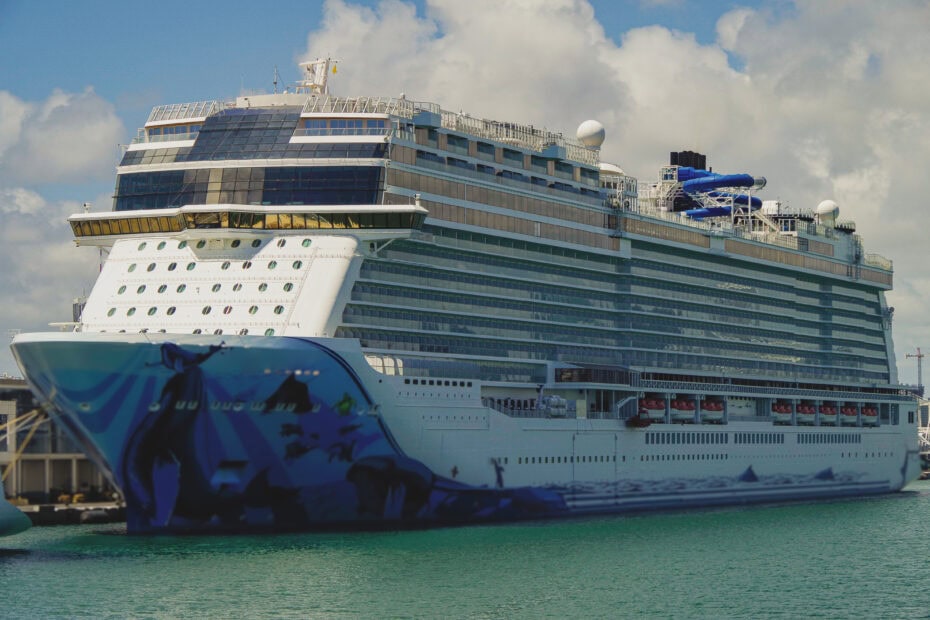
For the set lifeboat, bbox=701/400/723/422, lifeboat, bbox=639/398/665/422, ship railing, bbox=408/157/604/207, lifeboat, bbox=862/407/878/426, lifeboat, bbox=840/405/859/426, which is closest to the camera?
ship railing, bbox=408/157/604/207

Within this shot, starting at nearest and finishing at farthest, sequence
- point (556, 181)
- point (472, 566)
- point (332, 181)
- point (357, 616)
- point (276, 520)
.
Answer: point (357, 616), point (472, 566), point (276, 520), point (332, 181), point (556, 181)

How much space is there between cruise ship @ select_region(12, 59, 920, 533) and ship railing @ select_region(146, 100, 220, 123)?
0.12 meters

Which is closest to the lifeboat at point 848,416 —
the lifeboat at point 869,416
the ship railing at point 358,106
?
the lifeboat at point 869,416

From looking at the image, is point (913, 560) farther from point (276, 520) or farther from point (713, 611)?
point (276, 520)

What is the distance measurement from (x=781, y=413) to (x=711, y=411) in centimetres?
623

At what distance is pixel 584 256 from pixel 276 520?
18.6 metres

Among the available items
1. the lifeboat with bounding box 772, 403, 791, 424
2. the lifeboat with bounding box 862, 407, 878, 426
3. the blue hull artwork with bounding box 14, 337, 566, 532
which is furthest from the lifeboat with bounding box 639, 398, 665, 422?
the lifeboat with bounding box 862, 407, 878, 426

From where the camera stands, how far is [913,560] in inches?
1665

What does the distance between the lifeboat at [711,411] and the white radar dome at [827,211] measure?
17799mm

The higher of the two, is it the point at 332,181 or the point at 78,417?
the point at 332,181

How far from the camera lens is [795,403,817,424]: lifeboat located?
65375mm

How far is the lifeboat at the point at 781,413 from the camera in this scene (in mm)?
63625

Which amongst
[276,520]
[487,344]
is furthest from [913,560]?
[276,520]

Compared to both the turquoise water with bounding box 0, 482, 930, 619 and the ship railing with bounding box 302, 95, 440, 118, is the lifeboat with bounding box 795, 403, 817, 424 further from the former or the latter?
the ship railing with bounding box 302, 95, 440, 118
